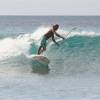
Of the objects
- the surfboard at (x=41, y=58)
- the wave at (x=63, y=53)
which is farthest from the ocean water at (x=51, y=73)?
the surfboard at (x=41, y=58)

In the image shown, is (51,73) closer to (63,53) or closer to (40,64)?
(40,64)

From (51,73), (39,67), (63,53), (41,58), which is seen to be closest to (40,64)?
(39,67)

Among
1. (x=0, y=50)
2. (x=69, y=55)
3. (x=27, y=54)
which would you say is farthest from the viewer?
(x=69, y=55)

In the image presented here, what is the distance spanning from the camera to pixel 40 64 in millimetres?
20141

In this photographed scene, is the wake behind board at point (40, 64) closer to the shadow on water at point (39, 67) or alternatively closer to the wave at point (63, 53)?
the shadow on water at point (39, 67)

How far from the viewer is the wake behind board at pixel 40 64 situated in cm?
1986

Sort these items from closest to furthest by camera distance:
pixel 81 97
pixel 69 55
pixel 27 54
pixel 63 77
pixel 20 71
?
pixel 81 97
pixel 63 77
pixel 20 71
pixel 27 54
pixel 69 55

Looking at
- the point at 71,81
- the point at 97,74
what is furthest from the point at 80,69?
the point at 71,81

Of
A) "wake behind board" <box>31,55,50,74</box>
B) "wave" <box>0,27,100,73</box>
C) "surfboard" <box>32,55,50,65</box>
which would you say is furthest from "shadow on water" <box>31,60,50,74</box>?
"wave" <box>0,27,100,73</box>

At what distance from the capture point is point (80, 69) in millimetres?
21156

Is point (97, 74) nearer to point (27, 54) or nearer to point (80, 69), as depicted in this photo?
point (80, 69)

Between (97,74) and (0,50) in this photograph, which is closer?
(97,74)

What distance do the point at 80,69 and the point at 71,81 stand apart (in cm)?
388

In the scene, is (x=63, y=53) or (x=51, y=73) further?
(x=63, y=53)
